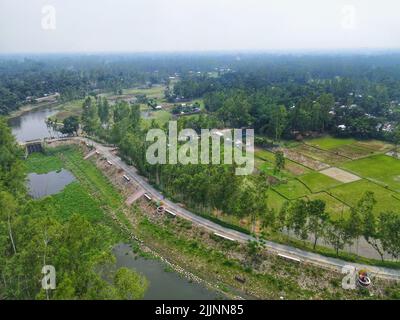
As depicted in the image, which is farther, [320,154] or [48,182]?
[320,154]

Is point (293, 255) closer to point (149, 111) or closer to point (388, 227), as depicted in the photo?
point (388, 227)

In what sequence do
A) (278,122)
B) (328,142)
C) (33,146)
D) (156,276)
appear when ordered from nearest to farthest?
(156,276) < (33,146) < (328,142) < (278,122)

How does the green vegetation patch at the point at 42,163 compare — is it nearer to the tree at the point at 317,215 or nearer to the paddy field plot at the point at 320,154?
the paddy field plot at the point at 320,154

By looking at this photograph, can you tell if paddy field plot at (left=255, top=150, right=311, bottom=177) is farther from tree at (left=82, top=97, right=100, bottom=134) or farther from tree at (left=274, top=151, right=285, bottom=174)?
tree at (left=82, top=97, right=100, bottom=134)

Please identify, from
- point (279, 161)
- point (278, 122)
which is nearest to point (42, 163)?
point (279, 161)

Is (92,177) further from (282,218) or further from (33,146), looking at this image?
(282,218)

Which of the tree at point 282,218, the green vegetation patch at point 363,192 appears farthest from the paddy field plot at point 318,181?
the tree at point 282,218

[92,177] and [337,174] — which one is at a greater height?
[337,174]
